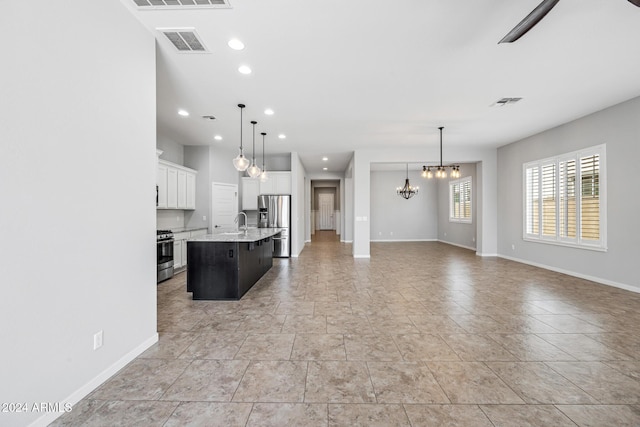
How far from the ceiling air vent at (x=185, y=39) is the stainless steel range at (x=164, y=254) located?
10.8 ft

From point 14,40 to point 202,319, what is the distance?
9.45 ft

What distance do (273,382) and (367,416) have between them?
0.73m

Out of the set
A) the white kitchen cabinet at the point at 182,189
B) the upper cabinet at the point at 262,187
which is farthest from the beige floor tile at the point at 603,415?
the upper cabinet at the point at 262,187

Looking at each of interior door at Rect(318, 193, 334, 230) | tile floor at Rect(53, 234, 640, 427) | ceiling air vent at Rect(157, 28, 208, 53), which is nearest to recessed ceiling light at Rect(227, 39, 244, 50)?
ceiling air vent at Rect(157, 28, 208, 53)

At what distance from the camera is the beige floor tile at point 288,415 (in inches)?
65.4

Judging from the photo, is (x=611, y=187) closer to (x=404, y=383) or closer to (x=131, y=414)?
(x=404, y=383)

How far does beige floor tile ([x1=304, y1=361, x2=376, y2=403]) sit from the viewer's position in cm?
189

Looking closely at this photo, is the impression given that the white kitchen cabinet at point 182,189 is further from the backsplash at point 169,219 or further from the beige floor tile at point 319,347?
the beige floor tile at point 319,347

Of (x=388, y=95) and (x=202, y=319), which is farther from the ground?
(x=388, y=95)

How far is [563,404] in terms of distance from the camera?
183cm

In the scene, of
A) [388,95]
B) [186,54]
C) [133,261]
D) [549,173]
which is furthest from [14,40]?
[549,173]

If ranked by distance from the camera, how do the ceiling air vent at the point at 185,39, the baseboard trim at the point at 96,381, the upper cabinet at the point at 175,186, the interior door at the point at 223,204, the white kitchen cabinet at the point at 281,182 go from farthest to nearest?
1. the white kitchen cabinet at the point at 281,182
2. the interior door at the point at 223,204
3. the upper cabinet at the point at 175,186
4. the ceiling air vent at the point at 185,39
5. the baseboard trim at the point at 96,381

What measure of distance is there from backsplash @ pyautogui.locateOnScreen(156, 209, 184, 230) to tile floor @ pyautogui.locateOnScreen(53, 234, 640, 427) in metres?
2.18

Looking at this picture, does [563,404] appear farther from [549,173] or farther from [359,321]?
[549,173]
